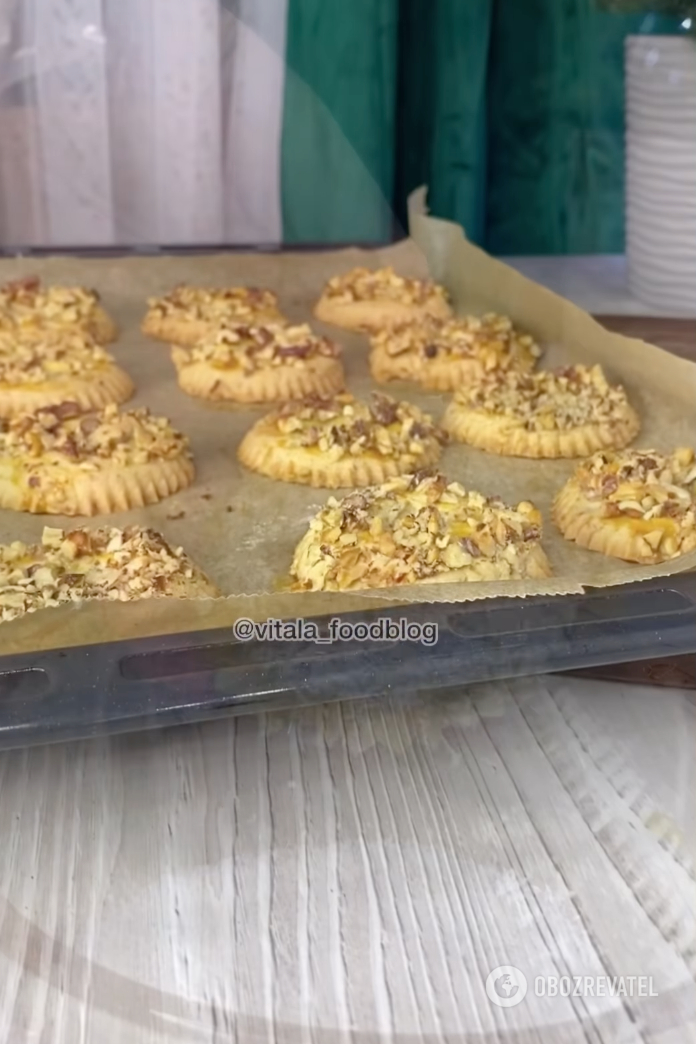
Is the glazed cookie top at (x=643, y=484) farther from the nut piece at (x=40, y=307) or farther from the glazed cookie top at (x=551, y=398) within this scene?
the nut piece at (x=40, y=307)

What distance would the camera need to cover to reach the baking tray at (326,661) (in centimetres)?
94

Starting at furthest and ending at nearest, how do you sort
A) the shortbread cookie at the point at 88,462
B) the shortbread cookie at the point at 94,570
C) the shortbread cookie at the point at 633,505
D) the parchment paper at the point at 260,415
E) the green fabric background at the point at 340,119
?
the green fabric background at the point at 340,119 < the shortbread cookie at the point at 88,462 < the shortbread cookie at the point at 633,505 < the shortbread cookie at the point at 94,570 < the parchment paper at the point at 260,415

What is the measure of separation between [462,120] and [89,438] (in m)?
1.00

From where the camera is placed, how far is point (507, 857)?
0.97m

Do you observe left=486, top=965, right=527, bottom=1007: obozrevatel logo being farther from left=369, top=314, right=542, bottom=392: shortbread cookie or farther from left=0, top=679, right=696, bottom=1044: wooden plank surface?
left=369, top=314, right=542, bottom=392: shortbread cookie

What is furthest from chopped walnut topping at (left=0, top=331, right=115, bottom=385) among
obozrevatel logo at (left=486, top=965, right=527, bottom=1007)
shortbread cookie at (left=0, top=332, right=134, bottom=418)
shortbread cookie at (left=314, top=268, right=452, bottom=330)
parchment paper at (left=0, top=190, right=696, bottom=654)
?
obozrevatel logo at (left=486, top=965, right=527, bottom=1007)

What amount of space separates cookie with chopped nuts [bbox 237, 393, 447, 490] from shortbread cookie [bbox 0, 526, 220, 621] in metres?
0.36

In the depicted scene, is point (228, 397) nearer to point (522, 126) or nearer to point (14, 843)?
point (522, 126)

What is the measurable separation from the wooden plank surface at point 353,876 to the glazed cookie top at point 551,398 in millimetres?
721

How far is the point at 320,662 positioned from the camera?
0.99 m

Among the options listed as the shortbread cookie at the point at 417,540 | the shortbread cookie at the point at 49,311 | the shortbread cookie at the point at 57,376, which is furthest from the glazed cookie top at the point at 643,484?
the shortbread cookie at the point at 49,311

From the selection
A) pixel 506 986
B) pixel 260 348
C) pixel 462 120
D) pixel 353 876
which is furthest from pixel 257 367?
pixel 506 986

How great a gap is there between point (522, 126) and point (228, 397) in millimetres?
805

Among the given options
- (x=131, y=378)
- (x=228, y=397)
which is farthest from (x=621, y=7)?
(x=131, y=378)
